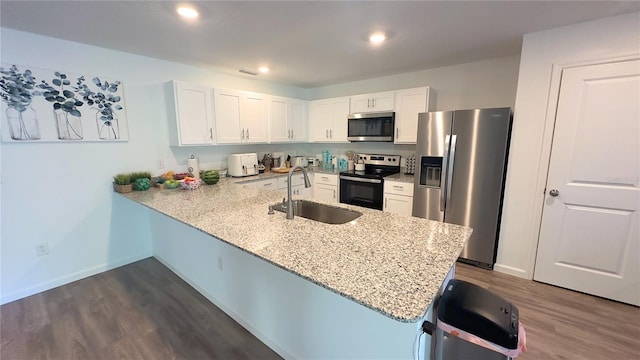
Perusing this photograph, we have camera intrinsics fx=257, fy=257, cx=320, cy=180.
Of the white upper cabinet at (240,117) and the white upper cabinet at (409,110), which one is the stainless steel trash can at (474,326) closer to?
the white upper cabinet at (409,110)

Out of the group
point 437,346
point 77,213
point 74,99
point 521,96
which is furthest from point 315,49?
point 77,213

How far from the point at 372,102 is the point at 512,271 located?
2626 millimetres

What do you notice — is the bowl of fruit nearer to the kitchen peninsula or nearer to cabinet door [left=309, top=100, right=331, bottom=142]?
the kitchen peninsula

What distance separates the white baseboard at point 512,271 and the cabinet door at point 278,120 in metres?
3.25

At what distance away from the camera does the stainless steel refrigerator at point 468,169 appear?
8.38 feet

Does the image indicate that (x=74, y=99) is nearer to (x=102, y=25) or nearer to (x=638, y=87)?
(x=102, y=25)

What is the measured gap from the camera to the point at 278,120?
4043 mm

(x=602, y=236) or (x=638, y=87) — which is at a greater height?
(x=638, y=87)

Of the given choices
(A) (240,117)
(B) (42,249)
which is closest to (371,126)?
(A) (240,117)

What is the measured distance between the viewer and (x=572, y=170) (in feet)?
7.41

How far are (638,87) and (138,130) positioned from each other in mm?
4551

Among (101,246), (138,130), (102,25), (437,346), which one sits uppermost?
(102,25)

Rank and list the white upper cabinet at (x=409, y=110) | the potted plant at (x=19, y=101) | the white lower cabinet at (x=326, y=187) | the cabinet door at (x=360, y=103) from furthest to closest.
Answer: the white lower cabinet at (x=326, y=187), the cabinet door at (x=360, y=103), the white upper cabinet at (x=409, y=110), the potted plant at (x=19, y=101)

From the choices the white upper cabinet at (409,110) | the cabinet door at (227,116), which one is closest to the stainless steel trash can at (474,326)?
the white upper cabinet at (409,110)
